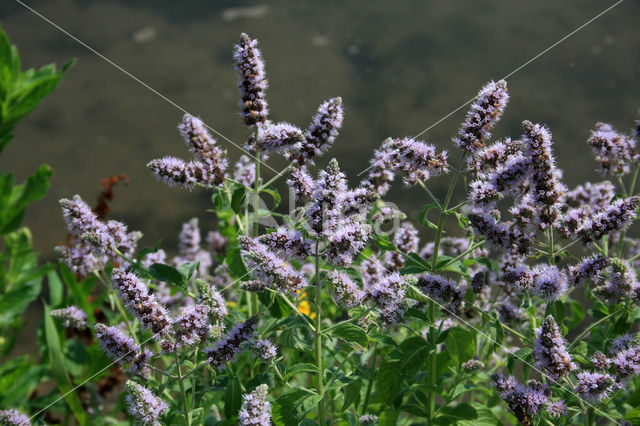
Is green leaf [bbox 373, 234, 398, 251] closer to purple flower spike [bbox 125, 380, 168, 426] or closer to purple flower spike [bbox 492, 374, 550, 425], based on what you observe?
purple flower spike [bbox 492, 374, 550, 425]

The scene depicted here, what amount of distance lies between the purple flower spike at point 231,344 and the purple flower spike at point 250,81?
826 mm

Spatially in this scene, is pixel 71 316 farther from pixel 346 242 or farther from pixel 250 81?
pixel 346 242

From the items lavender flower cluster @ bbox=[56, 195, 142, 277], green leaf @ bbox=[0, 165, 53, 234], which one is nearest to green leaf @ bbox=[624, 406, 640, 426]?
lavender flower cluster @ bbox=[56, 195, 142, 277]

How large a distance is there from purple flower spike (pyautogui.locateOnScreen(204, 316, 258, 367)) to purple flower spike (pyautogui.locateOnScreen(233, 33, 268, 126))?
0.83 m

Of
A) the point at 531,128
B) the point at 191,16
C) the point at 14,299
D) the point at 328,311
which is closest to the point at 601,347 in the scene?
the point at 531,128

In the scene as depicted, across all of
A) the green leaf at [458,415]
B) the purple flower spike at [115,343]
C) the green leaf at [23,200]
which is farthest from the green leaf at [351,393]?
the green leaf at [23,200]

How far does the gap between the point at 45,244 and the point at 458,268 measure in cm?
399

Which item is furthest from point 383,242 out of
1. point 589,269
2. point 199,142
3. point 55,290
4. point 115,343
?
point 55,290

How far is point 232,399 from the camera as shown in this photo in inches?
99.7

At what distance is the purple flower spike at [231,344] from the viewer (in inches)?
93.9

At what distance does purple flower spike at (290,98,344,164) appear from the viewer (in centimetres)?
270

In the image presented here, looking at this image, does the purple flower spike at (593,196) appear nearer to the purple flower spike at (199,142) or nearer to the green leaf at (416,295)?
→ the green leaf at (416,295)

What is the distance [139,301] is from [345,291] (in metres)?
0.71

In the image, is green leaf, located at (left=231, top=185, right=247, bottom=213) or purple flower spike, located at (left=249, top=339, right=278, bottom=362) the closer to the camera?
purple flower spike, located at (left=249, top=339, right=278, bottom=362)
